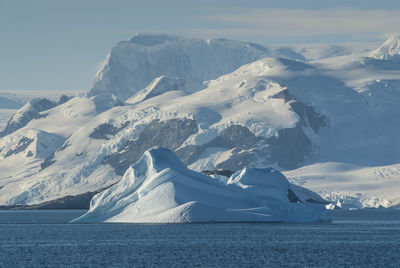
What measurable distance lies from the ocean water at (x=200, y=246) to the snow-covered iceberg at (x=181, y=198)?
222 cm

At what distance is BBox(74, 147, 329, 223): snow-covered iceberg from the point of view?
16362 centimetres

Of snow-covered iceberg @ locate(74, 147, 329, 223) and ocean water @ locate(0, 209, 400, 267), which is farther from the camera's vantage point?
snow-covered iceberg @ locate(74, 147, 329, 223)

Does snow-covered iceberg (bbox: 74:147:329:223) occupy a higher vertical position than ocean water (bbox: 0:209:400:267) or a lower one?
higher

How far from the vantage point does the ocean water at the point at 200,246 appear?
110188 mm

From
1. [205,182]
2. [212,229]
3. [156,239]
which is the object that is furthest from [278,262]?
[205,182]

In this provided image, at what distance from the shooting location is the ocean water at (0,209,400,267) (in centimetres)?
11019

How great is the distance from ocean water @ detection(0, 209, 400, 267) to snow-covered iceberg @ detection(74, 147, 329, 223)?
7.28 ft

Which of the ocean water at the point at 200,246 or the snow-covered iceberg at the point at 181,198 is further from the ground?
the snow-covered iceberg at the point at 181,198

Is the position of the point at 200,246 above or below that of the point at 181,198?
below

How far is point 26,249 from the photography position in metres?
127

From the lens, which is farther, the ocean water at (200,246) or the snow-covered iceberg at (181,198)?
the snow-covered iceberg at (181,198)

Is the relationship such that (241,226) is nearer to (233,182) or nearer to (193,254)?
(233,182)

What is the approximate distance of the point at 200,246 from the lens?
5094 inches

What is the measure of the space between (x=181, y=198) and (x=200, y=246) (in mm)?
34748
